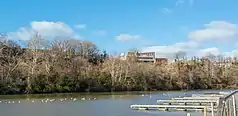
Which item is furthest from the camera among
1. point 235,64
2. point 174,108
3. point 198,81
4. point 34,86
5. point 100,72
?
point 235,64

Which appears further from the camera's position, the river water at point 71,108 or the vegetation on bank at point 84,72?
the vegetation on bank at point 84,72

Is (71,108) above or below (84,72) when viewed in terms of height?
below

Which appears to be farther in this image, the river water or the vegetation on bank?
the vegetation on bank

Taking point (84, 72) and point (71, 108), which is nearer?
point (71, 108)

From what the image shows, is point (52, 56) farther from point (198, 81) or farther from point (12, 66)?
point (198, 81)

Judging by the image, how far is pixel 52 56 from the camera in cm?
6225

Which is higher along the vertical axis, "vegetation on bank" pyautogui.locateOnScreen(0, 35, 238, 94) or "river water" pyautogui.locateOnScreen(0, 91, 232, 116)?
"vegetation on bank" pyautogui.locateOnScreen(0, 35, 238, 94)

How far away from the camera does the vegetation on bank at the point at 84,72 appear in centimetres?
5478

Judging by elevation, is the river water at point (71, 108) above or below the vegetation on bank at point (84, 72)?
below

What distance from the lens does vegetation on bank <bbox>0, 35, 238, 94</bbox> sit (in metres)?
54.8

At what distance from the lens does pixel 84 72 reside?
62.4 metres

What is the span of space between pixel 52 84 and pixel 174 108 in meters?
33.9

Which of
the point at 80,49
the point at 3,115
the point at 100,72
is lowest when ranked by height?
the point at 3,115

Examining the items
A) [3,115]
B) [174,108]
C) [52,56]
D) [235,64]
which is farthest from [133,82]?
[3,115]
